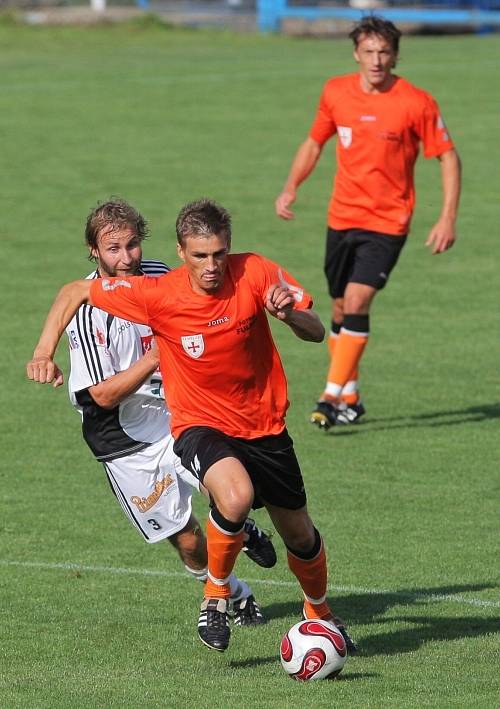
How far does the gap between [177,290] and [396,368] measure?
7.25 metres

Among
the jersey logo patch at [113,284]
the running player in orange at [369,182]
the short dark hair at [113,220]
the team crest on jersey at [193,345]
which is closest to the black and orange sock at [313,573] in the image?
the team crest on jersey at [193,345]

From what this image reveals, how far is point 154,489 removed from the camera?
7.78 meters

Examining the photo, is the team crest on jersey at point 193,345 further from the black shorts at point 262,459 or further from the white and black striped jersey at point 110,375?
the white and black striped jersey at point 110,375

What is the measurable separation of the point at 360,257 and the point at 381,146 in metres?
0.85

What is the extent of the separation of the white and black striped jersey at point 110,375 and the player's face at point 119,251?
0.58ft


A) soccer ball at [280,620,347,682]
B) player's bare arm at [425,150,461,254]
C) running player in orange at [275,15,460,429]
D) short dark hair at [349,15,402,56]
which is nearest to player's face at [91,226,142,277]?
soccer ball at [280,620,347,682]

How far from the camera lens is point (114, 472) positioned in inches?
308

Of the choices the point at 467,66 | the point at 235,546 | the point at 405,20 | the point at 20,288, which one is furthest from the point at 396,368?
the point at 405,20

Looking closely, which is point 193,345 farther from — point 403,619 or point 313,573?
point 403,619

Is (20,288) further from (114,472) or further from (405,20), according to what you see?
(405,20)

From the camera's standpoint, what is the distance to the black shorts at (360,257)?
1183cm

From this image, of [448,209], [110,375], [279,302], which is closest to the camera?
[279,302]

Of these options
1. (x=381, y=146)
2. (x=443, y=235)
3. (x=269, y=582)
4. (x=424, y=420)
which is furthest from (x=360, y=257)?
(x=269, y=582)

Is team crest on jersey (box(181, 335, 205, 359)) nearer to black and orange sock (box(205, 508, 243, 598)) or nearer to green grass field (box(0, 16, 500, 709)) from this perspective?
black and orange sock (box(205, 508, 243, 598))
